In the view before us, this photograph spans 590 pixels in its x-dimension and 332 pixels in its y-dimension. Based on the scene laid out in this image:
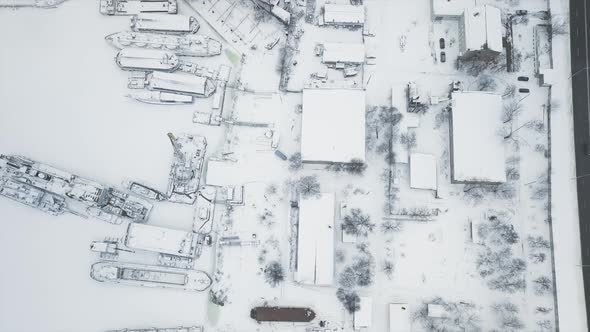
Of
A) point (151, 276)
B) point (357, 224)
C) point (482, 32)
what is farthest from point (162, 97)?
point (482, 32)

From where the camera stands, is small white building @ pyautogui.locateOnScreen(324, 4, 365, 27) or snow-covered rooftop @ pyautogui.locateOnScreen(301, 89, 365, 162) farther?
small white building @ pyautogui.locateOnScreen(324, 4, 365, 27)

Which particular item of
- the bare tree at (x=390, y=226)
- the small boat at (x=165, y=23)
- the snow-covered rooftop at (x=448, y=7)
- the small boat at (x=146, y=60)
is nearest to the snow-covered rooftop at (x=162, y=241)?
the small boat at (x=146, y=60)

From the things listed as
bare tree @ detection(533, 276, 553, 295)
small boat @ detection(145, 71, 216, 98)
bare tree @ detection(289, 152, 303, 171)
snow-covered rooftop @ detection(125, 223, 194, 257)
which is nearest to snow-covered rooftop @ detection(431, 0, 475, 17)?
bare tree @ detection(289, 152, 303, 171)

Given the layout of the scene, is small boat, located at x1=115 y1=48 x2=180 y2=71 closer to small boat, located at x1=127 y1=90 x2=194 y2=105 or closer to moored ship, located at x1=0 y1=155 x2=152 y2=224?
small boat, located at x1=127 y1=90 x2=194 y2=105

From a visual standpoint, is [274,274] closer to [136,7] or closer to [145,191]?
[145,191]

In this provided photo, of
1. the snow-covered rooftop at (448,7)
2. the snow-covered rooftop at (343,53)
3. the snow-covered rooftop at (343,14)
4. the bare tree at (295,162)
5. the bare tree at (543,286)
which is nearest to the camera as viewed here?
the bare tree at (543,286)

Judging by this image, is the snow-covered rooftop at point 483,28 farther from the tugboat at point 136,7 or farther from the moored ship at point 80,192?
the moored ship at point 80,192
